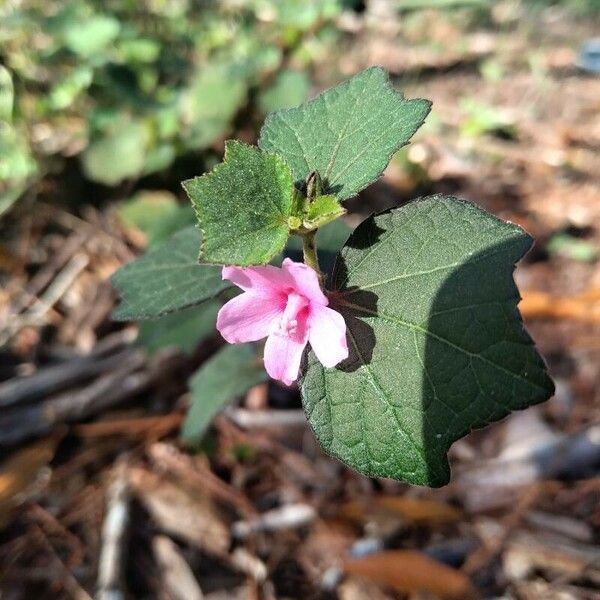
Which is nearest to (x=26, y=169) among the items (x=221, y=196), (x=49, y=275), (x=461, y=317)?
(x=49, y=275)

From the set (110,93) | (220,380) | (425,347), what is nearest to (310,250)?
(425,347)

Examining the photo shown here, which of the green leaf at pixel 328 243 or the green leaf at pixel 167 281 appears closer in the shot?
the green leaf at pixel 167 281

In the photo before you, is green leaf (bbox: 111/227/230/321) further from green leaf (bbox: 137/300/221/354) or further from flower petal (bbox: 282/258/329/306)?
green leaf (bbox: 137/300/221/354)

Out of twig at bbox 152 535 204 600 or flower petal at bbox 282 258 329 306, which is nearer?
flower petal at bbox 282 258 329 306

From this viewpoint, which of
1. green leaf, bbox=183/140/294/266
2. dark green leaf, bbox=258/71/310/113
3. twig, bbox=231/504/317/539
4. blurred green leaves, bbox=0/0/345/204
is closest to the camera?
green leaf, bbox=183/140/294/266

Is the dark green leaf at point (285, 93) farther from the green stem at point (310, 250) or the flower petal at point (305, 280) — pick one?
the flower petal at point (305, 280)

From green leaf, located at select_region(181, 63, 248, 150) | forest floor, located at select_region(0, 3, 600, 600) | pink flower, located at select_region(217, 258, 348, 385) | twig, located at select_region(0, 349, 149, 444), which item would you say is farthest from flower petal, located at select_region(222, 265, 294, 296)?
green leaf, located at select_region(181, 63, 248, 150)

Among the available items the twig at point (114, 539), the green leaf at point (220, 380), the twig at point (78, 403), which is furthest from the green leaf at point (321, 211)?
the twig at point (78, 403)

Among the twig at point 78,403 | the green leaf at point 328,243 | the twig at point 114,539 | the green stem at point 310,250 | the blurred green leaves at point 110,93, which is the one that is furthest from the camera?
the blurred green leaves at point 110,93

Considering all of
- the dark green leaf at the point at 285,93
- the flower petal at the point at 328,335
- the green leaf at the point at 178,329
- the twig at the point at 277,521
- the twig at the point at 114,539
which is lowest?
the twig at the point at 277,521

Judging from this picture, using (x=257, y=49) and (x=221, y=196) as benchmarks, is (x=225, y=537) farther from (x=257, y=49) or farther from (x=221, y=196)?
(x=257, y=49)
